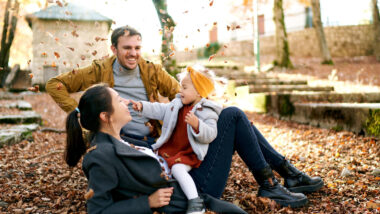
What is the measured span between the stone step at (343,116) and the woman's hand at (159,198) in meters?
3.57

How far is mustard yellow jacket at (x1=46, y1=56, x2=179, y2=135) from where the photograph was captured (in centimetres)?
331

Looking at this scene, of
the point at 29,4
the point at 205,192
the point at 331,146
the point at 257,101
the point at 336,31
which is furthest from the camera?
the point at 336,31

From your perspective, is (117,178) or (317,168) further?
(317,168)

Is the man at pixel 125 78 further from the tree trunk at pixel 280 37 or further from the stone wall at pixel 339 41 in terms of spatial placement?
the stone wall at pixel 339 41

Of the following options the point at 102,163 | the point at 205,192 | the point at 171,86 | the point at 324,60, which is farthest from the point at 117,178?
the point at 324,60

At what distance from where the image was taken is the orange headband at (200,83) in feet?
9.24

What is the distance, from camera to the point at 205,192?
2670 millimetres

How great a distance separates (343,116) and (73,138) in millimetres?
4362

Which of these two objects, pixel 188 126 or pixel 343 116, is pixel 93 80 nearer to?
pixel 188 126

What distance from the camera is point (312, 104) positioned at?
6273 mm

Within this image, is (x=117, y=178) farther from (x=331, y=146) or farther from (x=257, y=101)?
(x=257, y=101)

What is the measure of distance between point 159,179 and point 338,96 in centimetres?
577

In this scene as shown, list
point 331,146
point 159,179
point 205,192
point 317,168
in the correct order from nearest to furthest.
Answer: point 159,179
point 205,192
point 317,168
point 331,146

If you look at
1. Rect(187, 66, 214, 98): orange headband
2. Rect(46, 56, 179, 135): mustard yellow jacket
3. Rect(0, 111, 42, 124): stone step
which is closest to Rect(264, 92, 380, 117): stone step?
Rect(46, 56, 179, 135): mustard yellow jacket
